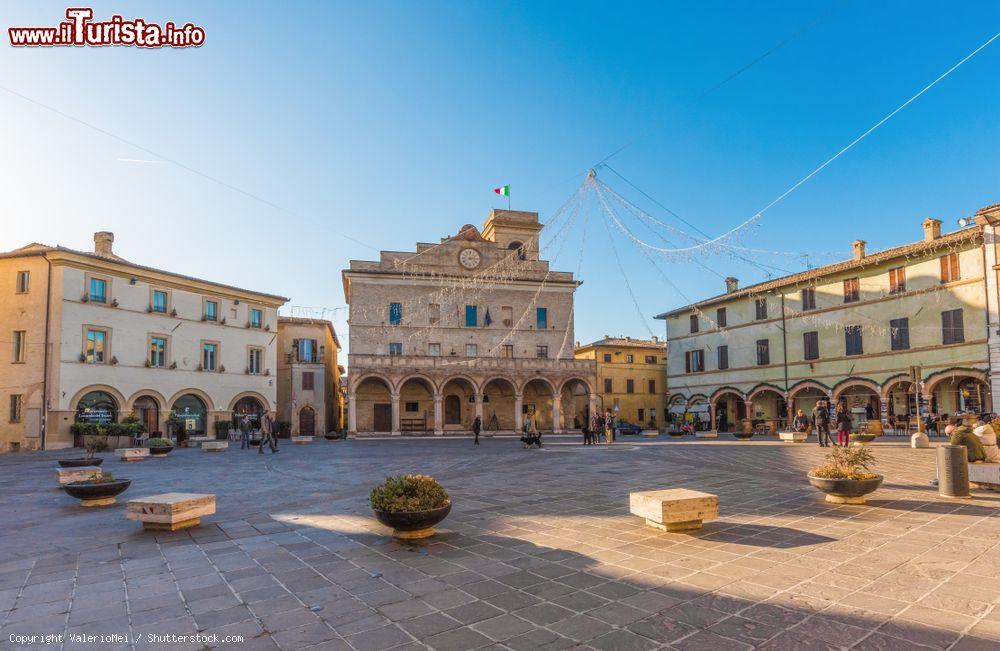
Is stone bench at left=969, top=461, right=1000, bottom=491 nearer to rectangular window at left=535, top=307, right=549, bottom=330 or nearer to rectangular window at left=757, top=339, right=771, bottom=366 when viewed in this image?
rectangular window at left=757, top=339, right=771, bottom=366

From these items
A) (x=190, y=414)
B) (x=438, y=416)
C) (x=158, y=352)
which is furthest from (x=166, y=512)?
(x=438, y=416)

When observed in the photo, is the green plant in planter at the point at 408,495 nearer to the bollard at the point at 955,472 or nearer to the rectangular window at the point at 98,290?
the bollard at the point at 955,472

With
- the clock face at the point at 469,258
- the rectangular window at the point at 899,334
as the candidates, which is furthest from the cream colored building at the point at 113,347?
the rectangular window at the point at 899,334

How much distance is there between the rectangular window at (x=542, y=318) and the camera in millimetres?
44438

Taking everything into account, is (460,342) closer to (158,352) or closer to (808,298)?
(158,352)

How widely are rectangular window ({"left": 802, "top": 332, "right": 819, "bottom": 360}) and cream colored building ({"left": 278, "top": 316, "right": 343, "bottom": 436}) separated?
1280 inches

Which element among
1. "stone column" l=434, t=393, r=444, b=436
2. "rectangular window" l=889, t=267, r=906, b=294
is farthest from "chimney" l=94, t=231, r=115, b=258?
"rectangular window" l=889, t=267, r=906, b=294

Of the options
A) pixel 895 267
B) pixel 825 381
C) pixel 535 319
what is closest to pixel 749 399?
pixel 825 381

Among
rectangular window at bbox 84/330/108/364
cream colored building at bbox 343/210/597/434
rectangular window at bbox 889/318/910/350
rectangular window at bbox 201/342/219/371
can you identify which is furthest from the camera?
cream colored building at bbox 343/210/597/434

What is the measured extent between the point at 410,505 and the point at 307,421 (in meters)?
37.2

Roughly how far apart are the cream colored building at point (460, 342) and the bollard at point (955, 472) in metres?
30.2

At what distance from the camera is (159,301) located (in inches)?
1318

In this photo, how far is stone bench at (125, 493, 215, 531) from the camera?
7.47 metres

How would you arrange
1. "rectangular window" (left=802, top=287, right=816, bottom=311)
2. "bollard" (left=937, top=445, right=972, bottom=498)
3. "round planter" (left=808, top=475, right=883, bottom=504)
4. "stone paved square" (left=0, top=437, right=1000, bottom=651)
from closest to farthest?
"stone paved square" (left=0, top=437, right=1000, bottom=651), "round planter" (left=808, top=475, right=883, bottom=504), "bollard" (left=937, top=445, right=972, bottom=498), "rectangular window" (left=802, top=287, right=816, bottom=311)
